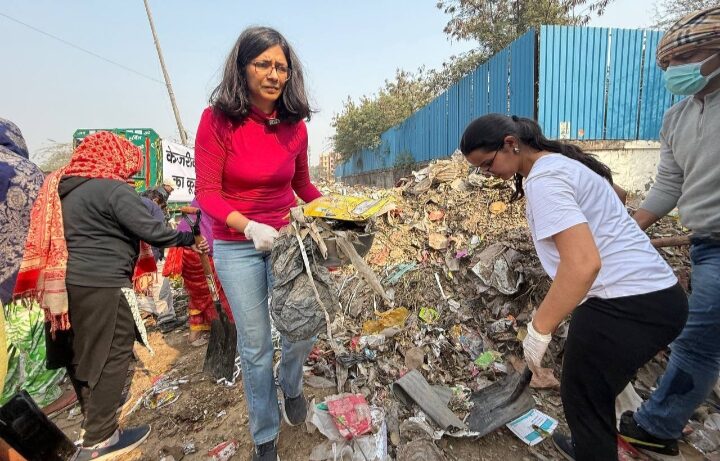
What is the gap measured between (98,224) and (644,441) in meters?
3.27

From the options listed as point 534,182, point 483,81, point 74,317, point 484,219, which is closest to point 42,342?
point 74,317

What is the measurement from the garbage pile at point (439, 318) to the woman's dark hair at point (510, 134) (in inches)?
23.9

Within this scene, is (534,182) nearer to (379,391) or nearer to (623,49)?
(379,391)

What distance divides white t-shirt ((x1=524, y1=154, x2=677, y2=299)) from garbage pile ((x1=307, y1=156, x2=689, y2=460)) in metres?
0.73

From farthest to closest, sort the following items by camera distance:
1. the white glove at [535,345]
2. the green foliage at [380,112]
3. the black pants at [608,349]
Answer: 1. the green foliage at [380,112]
2. the white glove at [535,345]
3. the black pants at [608,349]

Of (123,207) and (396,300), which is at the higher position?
(123,207)

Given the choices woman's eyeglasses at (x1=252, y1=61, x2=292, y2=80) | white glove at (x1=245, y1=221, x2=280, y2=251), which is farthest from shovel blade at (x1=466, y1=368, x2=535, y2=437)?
woman's eyeglasses at (x1=252, y1=61, x2=292, y2=80)

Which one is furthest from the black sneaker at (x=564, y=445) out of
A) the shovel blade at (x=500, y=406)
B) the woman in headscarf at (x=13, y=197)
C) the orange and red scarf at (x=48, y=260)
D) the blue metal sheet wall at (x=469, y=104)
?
the blue metal sheet wall at (x=469, y=104)

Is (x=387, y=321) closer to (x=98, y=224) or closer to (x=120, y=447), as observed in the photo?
(x=120, y=447)

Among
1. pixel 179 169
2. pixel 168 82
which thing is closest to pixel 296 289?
pixel 179 169

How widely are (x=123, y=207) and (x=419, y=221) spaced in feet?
12.2

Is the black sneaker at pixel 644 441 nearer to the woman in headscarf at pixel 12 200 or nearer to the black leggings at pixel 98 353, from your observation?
the black leggings at pixel 98 353

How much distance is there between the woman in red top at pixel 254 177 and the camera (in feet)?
5.18

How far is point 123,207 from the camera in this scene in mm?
2082
